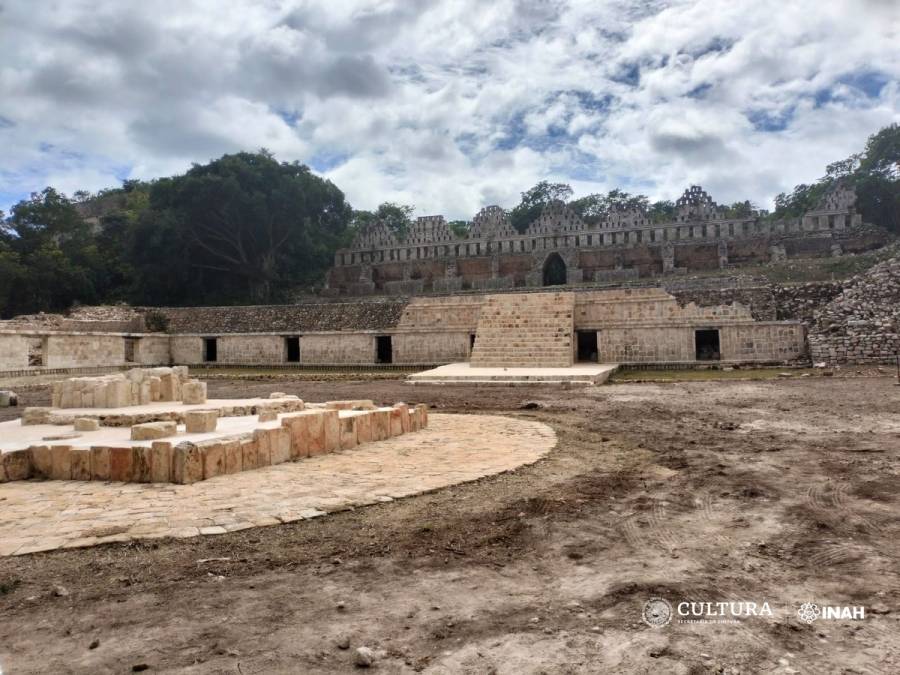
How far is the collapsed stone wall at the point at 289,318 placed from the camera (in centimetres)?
2522

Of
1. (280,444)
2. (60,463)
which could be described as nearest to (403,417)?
(280,444)

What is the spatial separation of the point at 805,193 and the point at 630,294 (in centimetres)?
4033

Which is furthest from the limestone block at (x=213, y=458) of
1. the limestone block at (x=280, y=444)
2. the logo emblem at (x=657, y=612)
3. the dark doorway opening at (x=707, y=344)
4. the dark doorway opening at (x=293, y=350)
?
the dark doorway opening at (x=293, y=350)

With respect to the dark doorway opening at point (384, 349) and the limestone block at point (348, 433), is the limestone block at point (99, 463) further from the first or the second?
the dark doorway opening at point (384, 349)

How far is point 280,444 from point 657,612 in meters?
4.88

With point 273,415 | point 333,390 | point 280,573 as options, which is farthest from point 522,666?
point 333,390

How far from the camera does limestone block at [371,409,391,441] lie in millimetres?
8469

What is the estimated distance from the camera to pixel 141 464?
5980 millimetres

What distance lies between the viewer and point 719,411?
10.5 meters

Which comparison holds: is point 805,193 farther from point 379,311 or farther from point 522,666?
point 522,666

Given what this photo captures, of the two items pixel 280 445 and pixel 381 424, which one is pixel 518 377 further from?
pixel 280 445

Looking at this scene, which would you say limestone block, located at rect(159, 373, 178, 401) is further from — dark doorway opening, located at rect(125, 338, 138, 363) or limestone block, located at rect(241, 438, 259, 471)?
dark doorway opening, located at rect(125, 338, 138, 363)

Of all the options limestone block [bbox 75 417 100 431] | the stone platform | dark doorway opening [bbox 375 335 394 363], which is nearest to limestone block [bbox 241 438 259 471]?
limestone block [bbox 75 417 100 431]

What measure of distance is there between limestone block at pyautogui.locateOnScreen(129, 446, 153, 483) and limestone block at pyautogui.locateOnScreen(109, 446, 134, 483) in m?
0.03
